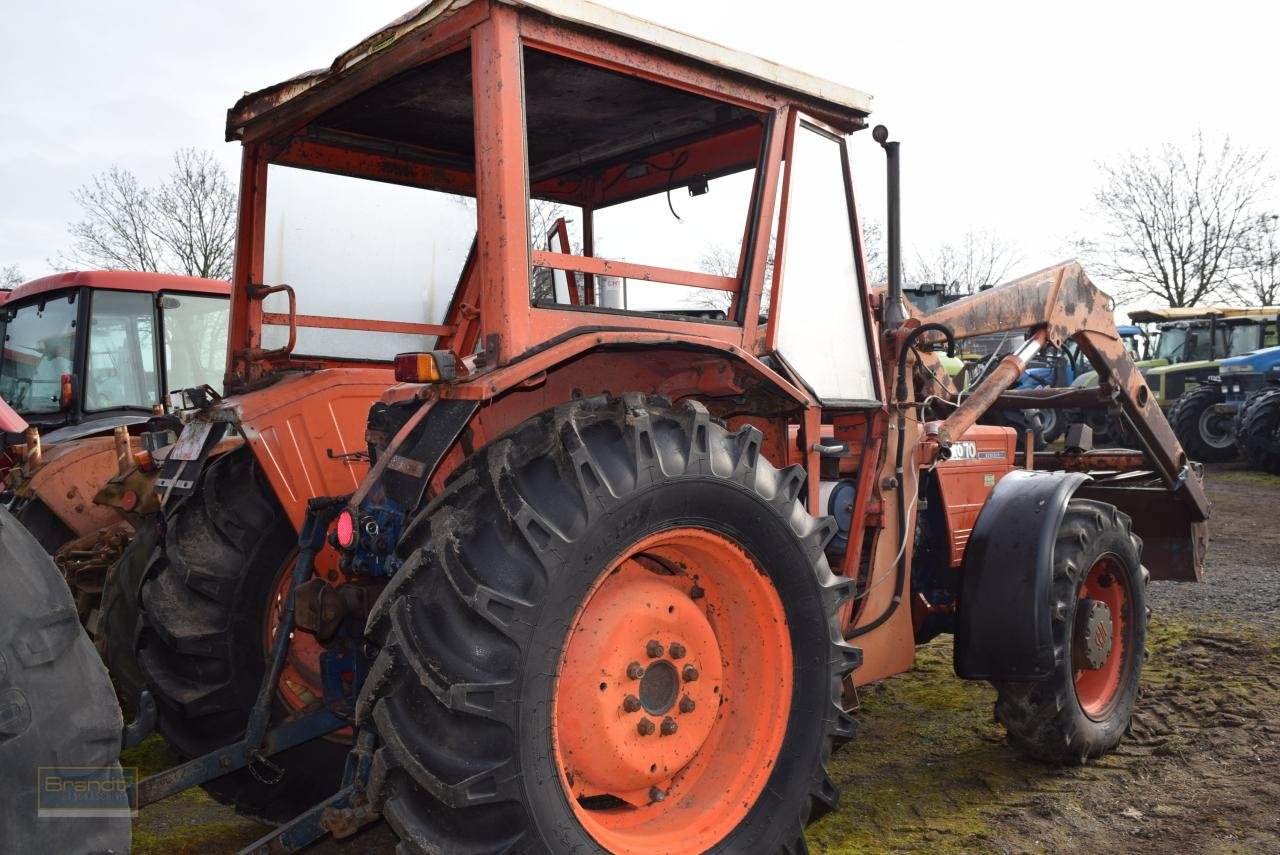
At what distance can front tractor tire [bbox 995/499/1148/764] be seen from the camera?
3.75 metres

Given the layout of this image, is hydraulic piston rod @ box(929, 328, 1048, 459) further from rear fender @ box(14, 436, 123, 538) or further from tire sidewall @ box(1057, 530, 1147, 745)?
rear fender @ box(14, 436, 123, 538)

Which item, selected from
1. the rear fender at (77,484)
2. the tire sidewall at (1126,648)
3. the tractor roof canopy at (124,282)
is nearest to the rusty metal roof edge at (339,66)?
the tire sidewall at (1126,648)

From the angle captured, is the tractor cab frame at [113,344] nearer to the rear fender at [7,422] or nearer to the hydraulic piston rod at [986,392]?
the rear fender at [7,422]

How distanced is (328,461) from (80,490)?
3.51 metres

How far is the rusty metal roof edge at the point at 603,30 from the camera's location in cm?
255

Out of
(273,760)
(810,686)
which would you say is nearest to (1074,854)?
(810,686)

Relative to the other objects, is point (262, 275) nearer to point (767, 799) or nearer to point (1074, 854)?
point (767, 799)

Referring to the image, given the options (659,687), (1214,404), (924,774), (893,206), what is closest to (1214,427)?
(1214,404)

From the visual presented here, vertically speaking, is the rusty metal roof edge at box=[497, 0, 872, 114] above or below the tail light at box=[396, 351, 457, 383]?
above

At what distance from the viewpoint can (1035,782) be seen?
375 centimetres

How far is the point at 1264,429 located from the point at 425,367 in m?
14.9

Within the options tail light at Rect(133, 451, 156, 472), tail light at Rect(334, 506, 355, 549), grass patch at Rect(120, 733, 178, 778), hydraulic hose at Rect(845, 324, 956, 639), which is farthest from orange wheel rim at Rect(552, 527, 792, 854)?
grass patch at Rect(120, 733, 178, 778)

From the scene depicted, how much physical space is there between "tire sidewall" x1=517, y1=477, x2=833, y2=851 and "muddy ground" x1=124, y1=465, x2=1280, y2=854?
627 millimetres

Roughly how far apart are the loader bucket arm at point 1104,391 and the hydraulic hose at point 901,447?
0.12m
